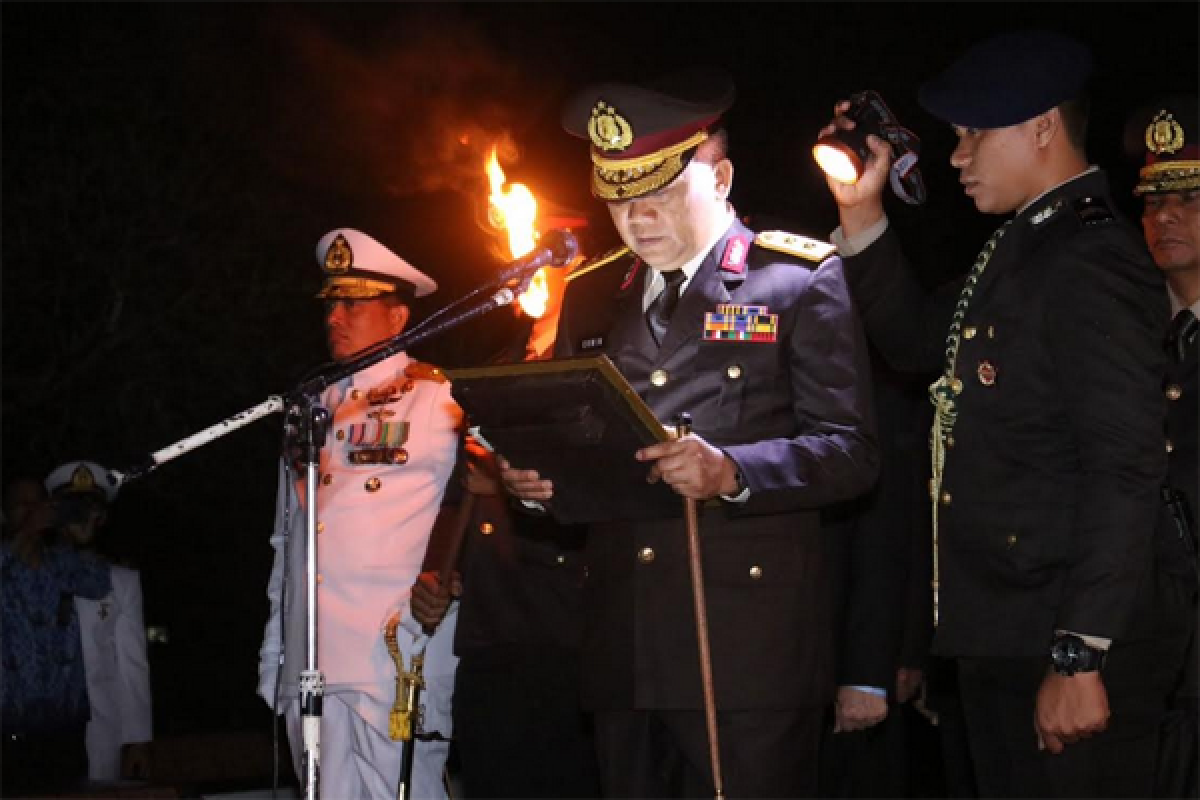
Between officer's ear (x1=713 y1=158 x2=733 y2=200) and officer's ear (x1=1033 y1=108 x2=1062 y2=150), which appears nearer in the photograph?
officer's ear (x1=1033 y1=108 x2=1062 y2=150)

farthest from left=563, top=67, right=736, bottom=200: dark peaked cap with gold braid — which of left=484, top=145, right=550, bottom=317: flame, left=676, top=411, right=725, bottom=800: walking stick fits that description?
left=484, top=145, right=550, bottom=317: flame

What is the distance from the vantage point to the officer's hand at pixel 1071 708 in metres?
3.27

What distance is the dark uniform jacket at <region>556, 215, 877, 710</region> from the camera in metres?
3.46

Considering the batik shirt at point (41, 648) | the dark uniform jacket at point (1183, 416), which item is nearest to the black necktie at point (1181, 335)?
the dark uniform jacket at point (1183, 416)

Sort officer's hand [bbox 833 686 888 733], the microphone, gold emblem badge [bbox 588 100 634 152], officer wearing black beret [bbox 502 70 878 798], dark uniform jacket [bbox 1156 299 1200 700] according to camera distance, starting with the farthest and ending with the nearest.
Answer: officer's hand [bbox 833 686 888 733] → the microphone → gold emblem badge [bbox 588 100 634 152] → dark uniform jacket [bbox 1156 299 1200 700] → officer wearing black beret [bbox 502 70 878 798]

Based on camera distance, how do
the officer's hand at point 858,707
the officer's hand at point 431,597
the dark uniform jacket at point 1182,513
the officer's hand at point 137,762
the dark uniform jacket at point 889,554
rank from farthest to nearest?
the officer's hand at point 137,762, the officer's hand at point 431,597, the dark uniform jacket at point 889,554, the officer's hand at point 858,707, the dark uniform jacket at point 1182,513

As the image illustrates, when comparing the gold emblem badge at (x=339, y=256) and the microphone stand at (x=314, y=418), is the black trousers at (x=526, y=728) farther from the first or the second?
the gold emblem badge at (x=339, y=256)

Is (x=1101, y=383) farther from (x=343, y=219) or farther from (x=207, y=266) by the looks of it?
(x=207, y=266)

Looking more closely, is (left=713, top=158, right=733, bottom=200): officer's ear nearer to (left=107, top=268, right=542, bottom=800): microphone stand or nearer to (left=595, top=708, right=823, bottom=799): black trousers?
(left=107, top=268, right=542, bottom=800): microphone stand

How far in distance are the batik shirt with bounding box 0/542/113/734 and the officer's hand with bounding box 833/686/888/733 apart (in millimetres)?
5012

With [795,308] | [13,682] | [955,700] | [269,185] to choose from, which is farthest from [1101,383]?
[269,185]

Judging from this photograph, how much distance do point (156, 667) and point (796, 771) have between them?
1132 cm

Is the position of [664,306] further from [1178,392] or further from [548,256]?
[1178,392]

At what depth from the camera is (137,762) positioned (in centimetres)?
777
